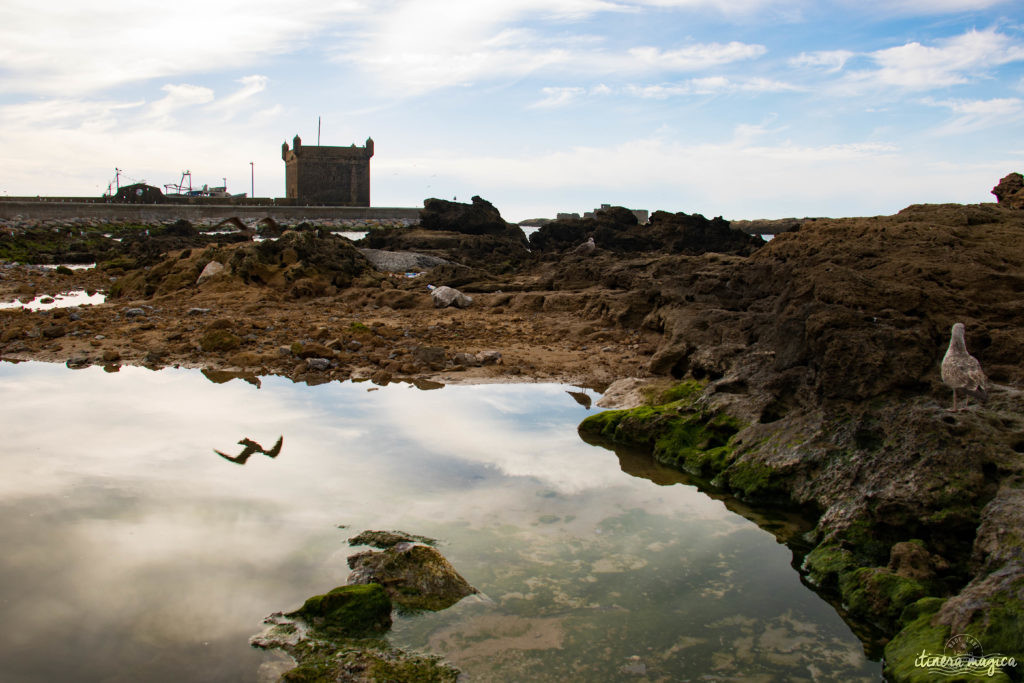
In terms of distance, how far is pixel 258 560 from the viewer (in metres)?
4.25

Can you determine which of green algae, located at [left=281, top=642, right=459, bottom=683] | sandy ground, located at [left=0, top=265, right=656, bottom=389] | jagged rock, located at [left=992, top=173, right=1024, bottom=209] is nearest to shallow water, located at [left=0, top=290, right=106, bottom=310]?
sandy ground, located at [left=0, top=265, right=656, bottom=389]

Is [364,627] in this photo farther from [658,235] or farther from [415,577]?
[658,235]

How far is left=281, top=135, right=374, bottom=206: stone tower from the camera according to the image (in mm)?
57312

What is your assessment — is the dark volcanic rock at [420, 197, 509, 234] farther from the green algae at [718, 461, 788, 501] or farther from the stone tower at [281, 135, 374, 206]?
the stone tower at [281, 135, 374, 206]

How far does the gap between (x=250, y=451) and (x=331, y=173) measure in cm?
5483

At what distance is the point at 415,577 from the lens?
3.92 metres

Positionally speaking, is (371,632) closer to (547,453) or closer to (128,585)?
(128,585)

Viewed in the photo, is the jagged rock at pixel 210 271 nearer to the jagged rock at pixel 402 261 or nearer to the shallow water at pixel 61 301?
the shallow water at pixel 61 301

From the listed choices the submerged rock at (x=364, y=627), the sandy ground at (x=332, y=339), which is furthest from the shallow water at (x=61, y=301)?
the submerged rock at (x=364, y=627)

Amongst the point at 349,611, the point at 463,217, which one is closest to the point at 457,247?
the point at 463,217

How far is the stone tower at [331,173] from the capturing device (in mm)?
57312

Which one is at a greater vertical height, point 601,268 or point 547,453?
point 601,268

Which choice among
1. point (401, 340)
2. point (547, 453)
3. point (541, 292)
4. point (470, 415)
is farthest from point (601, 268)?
point (547, 453)

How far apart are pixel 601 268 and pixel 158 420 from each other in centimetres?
947
